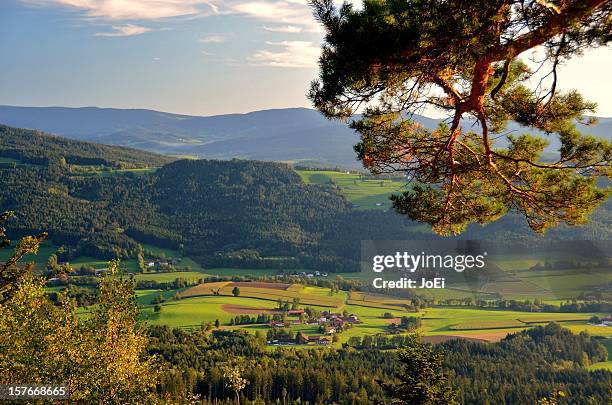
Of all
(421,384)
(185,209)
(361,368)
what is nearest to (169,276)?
(361,368)

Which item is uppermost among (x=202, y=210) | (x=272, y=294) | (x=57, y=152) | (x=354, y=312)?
(x=57, y=152)

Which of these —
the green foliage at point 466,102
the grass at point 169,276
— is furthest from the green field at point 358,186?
the green foliage at point 466,102

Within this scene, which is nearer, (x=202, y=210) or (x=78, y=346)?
(x=78, y=346)
